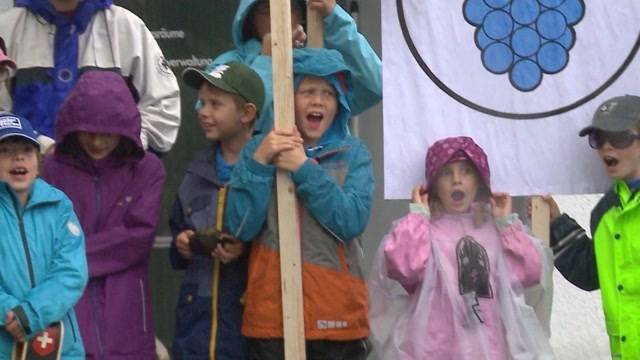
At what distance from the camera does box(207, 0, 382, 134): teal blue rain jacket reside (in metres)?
6.00

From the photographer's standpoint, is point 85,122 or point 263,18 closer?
point 85,122

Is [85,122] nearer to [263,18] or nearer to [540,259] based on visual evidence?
[263,18]

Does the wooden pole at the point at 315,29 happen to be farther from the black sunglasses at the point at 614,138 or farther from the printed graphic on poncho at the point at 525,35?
the black sunglasses at the point at 614,138

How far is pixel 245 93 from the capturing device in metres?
5.84

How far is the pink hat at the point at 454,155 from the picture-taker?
5602mm

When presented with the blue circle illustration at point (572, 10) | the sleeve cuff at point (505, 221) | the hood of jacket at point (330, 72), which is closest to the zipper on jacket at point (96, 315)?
the hood of jacket at point (330, 72)

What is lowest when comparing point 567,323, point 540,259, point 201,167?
point 567,323

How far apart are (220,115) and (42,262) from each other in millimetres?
918

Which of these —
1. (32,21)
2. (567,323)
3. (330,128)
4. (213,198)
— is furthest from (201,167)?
(567,323)

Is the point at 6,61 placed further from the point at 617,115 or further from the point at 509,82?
the point at 617,115

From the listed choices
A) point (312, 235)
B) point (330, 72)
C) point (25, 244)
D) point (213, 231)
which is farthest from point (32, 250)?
point (330, 72)

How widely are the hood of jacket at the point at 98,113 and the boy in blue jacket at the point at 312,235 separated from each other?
0.44 metres

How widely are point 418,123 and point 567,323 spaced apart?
2443mm

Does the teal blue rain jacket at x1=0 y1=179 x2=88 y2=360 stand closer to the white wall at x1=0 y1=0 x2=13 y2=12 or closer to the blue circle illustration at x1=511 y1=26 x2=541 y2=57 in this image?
the blue circle illustration at x1=511 y1=26 x2=541 y2=57
